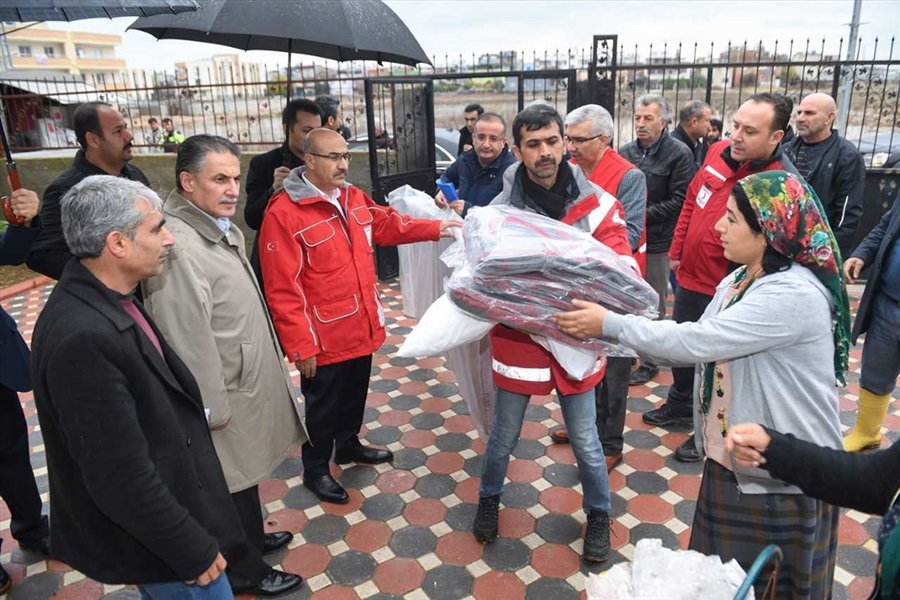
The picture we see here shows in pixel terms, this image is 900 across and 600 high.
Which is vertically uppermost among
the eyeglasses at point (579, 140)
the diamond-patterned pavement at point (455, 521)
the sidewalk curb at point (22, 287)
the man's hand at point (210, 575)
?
the eyeglasses at point (579, 140)

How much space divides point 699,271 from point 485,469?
169 centimetres

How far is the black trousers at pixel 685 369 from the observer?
3.49 m

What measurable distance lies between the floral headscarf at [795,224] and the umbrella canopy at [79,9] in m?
2.22

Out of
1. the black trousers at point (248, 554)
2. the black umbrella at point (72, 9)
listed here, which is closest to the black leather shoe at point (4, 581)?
the black trousers at point (248, 554)

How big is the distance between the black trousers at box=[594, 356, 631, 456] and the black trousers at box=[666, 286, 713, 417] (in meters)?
0.53

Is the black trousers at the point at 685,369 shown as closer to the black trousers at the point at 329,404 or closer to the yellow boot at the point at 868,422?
the yellow boot at the point at 868,422

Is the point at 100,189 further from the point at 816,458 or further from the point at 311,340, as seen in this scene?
the point at 816,458

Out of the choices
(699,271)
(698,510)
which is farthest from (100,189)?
(699,271)

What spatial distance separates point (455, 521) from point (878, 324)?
8.14 ft

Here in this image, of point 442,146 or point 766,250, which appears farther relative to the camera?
point 442,146

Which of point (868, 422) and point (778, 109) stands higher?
Answer: point (778, 109)

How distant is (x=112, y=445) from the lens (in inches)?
57.2

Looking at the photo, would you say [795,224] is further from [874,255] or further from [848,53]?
[848,53]

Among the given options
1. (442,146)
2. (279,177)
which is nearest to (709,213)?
(279,177)
